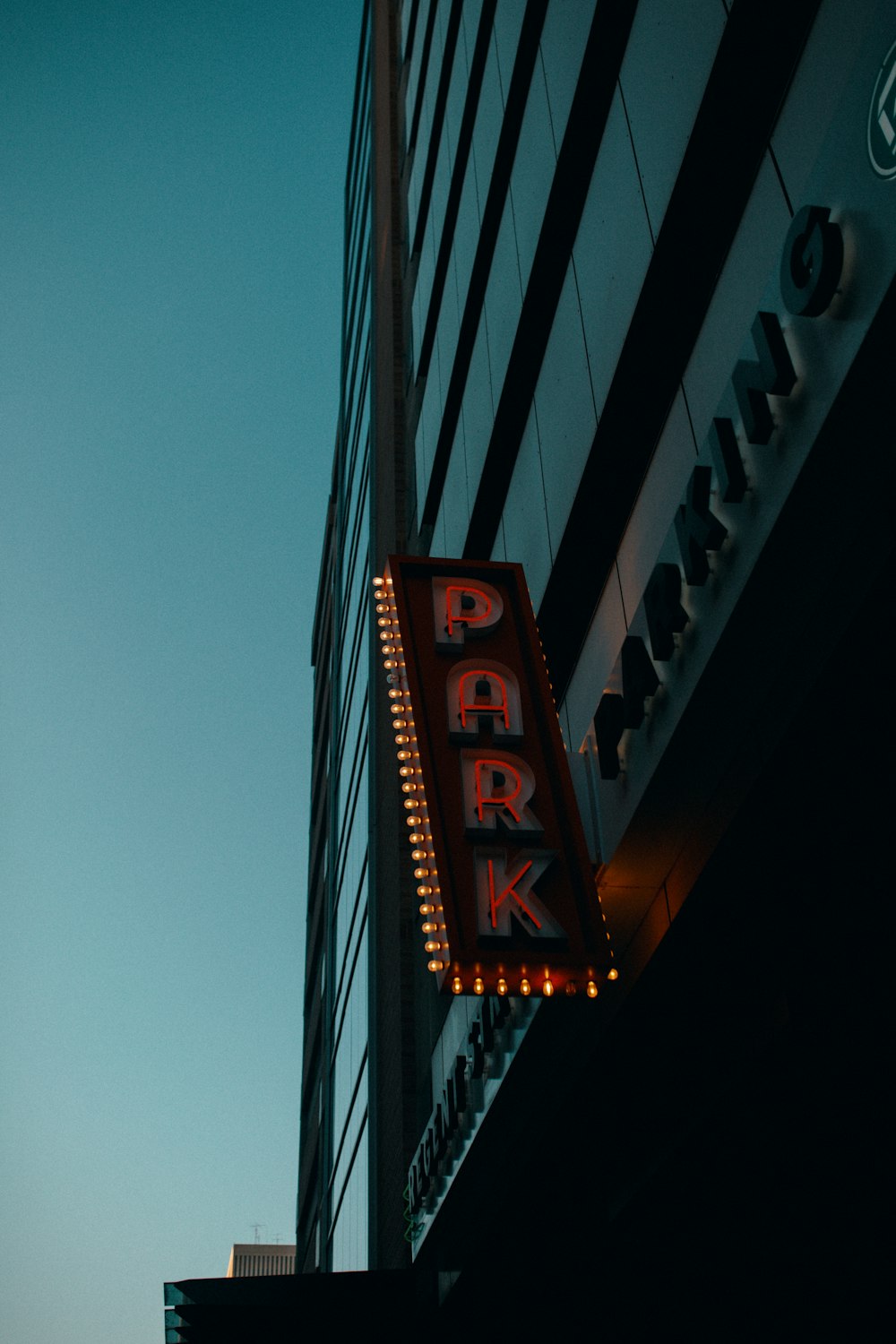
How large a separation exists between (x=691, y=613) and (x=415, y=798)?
2.80 m

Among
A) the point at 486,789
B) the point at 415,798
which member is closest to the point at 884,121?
the point at 486,789

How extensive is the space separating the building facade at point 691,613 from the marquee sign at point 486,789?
1.14 ft

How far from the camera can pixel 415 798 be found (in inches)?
355

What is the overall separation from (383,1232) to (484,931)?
11888 mm

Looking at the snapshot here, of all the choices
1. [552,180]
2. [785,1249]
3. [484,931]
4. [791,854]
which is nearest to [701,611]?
[791,854]

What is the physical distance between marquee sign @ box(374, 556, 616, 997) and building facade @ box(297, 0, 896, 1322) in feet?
1.14

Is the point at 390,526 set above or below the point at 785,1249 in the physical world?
above

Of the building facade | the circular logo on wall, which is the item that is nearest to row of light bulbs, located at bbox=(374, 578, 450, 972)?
the building facade

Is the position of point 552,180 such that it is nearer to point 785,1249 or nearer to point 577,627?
point 577,627

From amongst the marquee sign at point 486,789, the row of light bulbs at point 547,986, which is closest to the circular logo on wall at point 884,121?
the marquee sign at point 486,789

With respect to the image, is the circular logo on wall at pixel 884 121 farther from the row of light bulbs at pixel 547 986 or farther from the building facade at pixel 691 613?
the row of light bulbs at pixel 547 986

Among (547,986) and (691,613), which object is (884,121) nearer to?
(691,613)

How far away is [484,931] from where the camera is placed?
26.6ft

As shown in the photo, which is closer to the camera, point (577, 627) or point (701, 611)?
point (701, 611)
